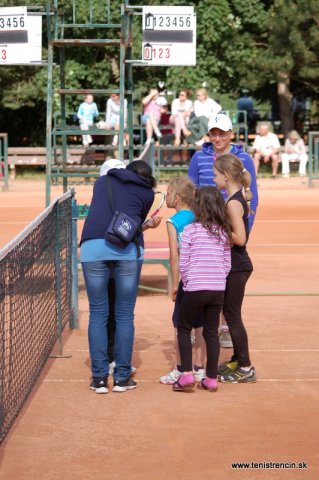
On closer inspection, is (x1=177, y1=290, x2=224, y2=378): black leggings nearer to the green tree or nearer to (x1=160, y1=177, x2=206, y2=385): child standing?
(x1=160, y1=177, x2=206, y2=385): child standing

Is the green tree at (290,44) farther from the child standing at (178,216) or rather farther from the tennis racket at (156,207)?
the child standing at (178,216)

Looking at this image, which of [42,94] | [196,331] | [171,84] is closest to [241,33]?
[171,84]

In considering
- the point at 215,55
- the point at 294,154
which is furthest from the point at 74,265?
the point at 215,55

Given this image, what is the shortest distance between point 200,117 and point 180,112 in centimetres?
95

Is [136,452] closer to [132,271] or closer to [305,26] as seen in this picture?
[132,271]

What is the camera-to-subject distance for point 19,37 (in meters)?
14.8

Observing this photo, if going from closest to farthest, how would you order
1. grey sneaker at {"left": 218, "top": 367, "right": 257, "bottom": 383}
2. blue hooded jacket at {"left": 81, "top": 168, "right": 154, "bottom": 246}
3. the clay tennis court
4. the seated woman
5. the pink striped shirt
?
the clay tennis court < the pink striped shirt < blue hooded jacket at {"left": 81, "top": 168, "right": 154, "bottom": 246} < grey sneaker at {"left": 218, "top": 367, "right": 257, "bottom": 383} < the seated woman

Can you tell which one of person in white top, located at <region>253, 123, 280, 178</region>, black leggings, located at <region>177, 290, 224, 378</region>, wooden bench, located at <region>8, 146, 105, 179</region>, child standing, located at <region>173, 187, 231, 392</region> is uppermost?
child standing, located at <region>173, 187, 231, 392</region>

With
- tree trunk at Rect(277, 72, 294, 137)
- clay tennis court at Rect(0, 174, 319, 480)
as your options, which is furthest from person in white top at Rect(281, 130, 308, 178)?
clay tennis court at Rect(0, 174, 319, 480)

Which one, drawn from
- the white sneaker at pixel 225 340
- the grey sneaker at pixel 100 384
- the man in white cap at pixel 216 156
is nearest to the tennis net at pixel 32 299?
the grey sneaker at pixel 100 384

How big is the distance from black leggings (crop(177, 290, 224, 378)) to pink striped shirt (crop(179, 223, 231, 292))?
0.10m

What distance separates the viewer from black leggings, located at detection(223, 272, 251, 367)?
9156mm

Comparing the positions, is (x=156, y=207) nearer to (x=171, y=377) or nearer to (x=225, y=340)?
(x=225, y=340)

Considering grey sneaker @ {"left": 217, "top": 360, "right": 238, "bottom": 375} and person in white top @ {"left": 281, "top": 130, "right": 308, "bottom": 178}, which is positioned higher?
grey sneaker @ {"left": 217, "top": 360, "right": 238, "bottom": 375}
